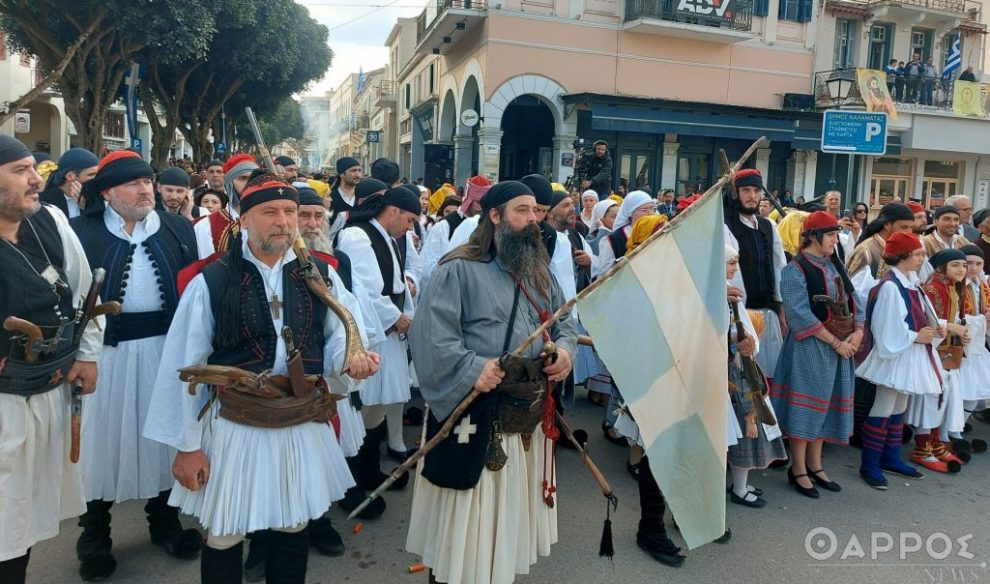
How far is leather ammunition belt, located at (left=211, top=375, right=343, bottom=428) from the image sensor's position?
2.65 meters

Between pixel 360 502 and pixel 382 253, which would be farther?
pixel 382 253

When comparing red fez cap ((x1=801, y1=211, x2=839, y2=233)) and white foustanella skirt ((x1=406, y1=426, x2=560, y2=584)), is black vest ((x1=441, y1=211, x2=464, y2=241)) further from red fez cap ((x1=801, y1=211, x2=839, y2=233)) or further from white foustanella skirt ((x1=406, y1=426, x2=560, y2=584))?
white foustanella skirt ((x1=406, y1=426, x2=560, y2=584))

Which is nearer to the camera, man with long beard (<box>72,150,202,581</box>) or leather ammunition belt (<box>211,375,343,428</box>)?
leather ammunition belt (<box>211,375,343,428</box>)

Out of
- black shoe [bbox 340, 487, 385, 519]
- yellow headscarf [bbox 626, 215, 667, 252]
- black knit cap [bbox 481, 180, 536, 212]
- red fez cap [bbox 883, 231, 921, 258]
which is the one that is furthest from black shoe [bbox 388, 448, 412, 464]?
red fez cap [bbox 883, 231, 921, 258]

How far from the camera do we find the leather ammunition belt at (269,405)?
265cm

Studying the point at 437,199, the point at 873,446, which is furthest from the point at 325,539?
the point at 437,199

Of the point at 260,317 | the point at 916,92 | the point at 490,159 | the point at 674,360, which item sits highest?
the point at 916,92

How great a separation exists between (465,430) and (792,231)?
15.6 ft

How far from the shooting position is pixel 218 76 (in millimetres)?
23859

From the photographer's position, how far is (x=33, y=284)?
272cm

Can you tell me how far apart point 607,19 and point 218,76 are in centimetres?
1333

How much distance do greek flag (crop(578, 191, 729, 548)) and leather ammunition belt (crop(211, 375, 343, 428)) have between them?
1167 millimetres

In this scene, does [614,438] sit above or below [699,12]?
below

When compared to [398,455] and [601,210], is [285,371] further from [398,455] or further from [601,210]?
[601,210]
